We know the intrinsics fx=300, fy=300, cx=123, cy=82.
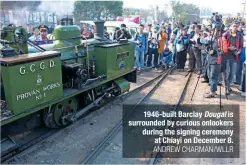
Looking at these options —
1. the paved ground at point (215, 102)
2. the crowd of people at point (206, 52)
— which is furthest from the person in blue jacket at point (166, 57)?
the paved ground at point (215, 102)

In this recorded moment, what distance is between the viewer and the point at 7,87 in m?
4.31

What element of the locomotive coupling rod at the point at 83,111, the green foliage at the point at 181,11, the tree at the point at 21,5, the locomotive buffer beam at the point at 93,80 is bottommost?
the locomotive coupling rod at the point at 83,111

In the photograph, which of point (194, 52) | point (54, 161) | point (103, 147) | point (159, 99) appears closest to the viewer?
point (54, 161)

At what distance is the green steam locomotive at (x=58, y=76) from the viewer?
4.40m

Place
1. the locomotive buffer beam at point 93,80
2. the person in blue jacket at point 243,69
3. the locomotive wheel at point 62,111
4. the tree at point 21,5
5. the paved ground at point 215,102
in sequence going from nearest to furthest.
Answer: the paved ground at point 215,102 < the locomotive wheel at point 62,111 < the locomotive buffer beam at point 93,80 < the person in blue jacket at point 243,69 < the tree at point 21,5

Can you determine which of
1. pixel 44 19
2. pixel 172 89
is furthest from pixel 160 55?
pixel 44 19

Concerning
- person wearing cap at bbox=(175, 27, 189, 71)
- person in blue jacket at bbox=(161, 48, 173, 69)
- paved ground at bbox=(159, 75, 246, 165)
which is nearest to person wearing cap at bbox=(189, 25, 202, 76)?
person wearing cap at bbox=(175, 27, 189, 71)

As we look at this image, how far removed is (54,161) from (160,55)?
7.89m

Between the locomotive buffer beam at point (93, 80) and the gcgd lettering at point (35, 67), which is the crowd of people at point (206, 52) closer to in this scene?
the locomotive buffer beam at point (93, 80)

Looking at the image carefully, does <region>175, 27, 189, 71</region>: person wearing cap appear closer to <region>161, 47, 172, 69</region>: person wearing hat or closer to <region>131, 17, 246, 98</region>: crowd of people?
<region>131, 17, 246, 98</region>: crowd of people

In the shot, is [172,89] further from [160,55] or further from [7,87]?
[7,87]

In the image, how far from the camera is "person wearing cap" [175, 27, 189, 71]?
10703 millimetres

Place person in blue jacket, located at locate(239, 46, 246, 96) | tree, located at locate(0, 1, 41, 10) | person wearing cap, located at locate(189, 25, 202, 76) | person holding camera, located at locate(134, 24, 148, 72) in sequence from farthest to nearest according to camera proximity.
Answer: tree, located at locate(0, 1, 41, 10) < person holding camera, located at locate(134, 24, 148, 72) < person wearing cap, located at locate(189, 25, 202, 76) < person in blue jacket, located at locate(239, 46, 246, 96)

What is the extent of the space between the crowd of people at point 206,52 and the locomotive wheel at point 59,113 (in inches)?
146
